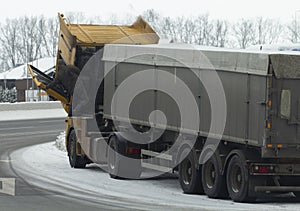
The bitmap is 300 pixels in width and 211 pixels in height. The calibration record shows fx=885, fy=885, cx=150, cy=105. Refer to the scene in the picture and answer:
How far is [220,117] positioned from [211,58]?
1.13 m

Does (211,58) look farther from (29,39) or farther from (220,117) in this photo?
(29,39)

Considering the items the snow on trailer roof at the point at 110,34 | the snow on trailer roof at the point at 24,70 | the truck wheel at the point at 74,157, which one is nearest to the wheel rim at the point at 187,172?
the truck wheel at the point at 74,157

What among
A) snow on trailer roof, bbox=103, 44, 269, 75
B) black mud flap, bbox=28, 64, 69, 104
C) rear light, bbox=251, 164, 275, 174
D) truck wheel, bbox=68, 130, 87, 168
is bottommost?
truck wheel, bbox=68, 130, 87, 168

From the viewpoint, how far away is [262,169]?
15.2m

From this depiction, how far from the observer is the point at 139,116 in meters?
19.5

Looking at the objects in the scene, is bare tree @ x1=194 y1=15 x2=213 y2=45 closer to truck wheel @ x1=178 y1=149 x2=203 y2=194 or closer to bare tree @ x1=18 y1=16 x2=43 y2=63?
bare tree @ x1=18 y1=16 x2=43 y2=63

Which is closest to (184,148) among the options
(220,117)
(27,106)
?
(220,117)

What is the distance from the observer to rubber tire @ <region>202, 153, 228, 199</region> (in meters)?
16.1

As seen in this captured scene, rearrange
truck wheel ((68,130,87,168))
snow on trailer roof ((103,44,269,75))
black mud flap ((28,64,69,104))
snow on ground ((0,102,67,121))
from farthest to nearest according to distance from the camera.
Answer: snow on ground ((0,102,67,121)) < black mud flap ((28,64,69,104)) < truck wheel ((68,130,87,168)) < snow on trailer roof ((103,44,269,75))

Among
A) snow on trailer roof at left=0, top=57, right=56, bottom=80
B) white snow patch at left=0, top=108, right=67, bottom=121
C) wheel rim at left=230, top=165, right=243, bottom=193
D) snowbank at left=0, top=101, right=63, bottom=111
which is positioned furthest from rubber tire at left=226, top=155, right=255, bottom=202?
snow on trailer roof at left=0, top=57, right=56, bottom=80

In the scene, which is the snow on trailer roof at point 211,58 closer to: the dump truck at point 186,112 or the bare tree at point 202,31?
the dump truck at point 186,112

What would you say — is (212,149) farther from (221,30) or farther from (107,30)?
(221,30)

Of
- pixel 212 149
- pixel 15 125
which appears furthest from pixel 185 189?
pixel 15 125

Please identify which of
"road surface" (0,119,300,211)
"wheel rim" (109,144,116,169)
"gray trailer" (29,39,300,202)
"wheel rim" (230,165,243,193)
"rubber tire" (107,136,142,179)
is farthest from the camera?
"wheel rim" (109,144,116,169)
